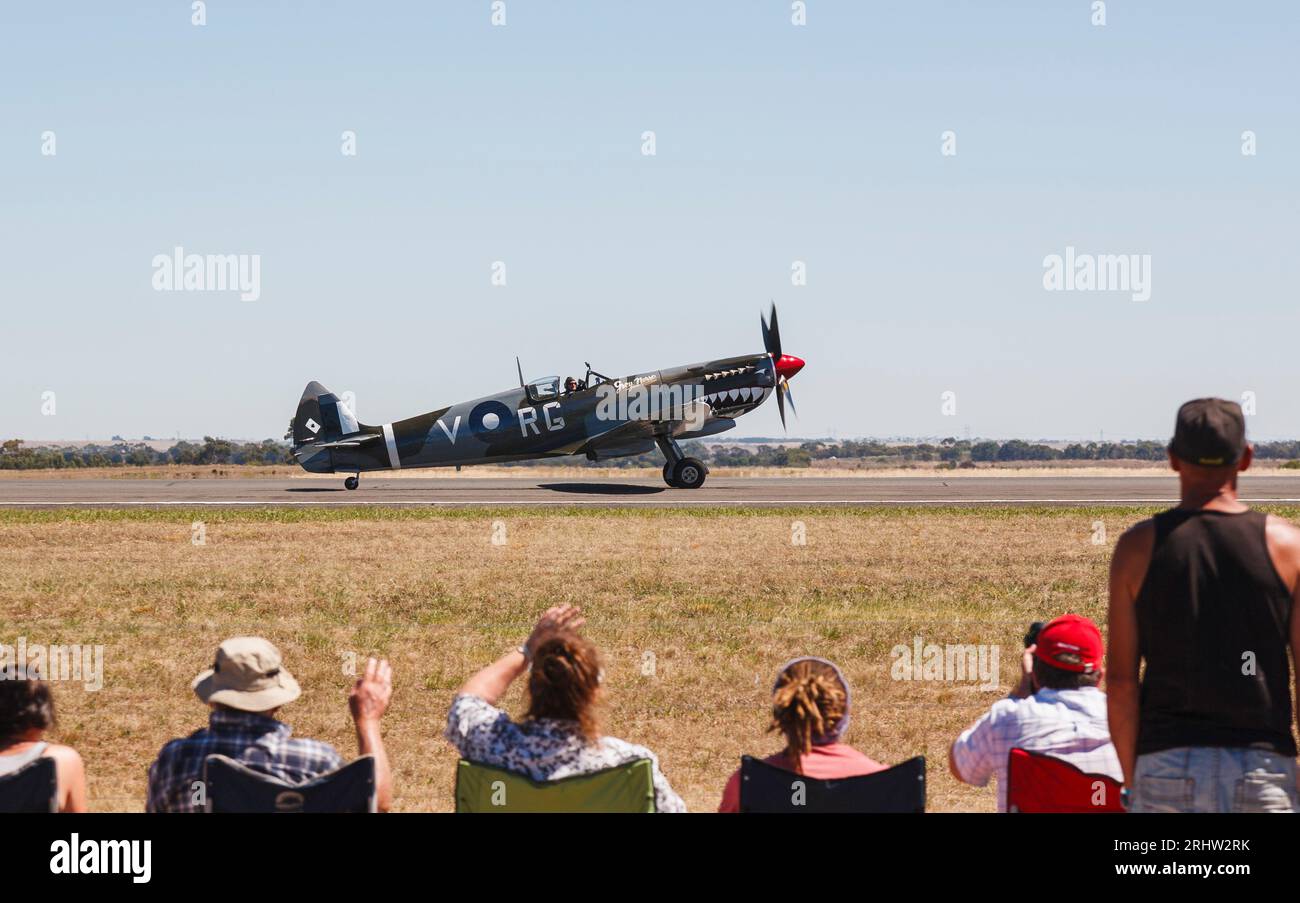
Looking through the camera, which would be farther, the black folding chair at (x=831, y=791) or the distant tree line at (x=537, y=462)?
the distant tree line at (x=537, y=462)

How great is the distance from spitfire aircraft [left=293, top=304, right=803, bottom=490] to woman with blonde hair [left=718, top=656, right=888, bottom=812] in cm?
2824

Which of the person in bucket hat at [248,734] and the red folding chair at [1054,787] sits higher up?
the person in bucket hat at [248,734]

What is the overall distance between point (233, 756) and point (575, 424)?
2864 centimetres

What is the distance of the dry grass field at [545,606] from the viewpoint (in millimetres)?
9211

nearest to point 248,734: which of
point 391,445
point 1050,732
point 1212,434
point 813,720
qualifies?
point 813,720

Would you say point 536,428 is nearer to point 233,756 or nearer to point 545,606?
point 545,606

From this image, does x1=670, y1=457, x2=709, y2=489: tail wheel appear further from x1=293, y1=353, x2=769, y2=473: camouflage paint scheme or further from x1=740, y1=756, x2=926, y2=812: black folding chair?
x1=740, y1=756, x2=926, y2=812: black folding chair

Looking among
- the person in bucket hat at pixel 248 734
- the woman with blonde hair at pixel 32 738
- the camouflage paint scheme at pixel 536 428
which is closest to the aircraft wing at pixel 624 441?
the camouflage paint scheme at pixel 536 428

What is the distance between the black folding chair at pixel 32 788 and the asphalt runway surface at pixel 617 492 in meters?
22.3

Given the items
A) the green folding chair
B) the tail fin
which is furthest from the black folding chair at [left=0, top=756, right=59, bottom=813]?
the tail fin

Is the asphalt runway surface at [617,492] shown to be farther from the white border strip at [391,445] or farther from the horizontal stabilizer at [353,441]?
the horizontal stabilizer at [353,441]

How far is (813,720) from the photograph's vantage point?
4598mm

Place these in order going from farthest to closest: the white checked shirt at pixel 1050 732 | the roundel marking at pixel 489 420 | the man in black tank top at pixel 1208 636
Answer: the roundel marking at pixel 489 420, the white checked shirt at pixel 1050 732, the man in black tank top at pixel 1208 636

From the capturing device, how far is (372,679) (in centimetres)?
476
